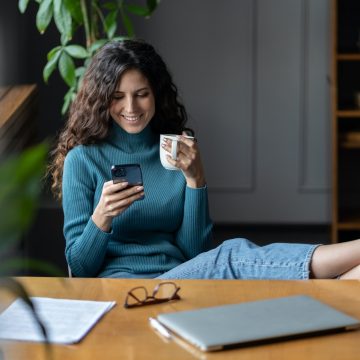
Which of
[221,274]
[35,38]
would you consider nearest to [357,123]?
[35,38]

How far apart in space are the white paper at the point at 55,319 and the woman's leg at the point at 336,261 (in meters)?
0.50

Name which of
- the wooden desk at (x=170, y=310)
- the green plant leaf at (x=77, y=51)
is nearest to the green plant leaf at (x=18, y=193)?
the wooden desk at (x=170, y=310)

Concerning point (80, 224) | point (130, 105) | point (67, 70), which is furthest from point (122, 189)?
point (67, 70)

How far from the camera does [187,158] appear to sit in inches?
85.4

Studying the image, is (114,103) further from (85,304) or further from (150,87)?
(85,304)

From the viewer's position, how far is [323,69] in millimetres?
4320

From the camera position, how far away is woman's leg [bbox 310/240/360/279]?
1.88 m

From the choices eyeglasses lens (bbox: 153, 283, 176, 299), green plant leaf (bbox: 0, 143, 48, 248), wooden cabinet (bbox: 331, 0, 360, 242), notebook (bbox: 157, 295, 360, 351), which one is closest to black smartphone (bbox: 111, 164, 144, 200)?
eyeglasses lens (bbox: 153, 283, 176, 299)

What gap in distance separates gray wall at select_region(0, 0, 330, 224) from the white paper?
109 inches

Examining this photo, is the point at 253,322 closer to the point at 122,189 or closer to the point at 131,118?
the point at 122,189

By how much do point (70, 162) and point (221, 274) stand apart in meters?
0.49

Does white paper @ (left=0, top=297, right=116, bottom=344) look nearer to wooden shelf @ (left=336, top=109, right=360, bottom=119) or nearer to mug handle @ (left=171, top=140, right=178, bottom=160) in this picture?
mug handle @ (left=171, top=140, right=178, bottom=160)

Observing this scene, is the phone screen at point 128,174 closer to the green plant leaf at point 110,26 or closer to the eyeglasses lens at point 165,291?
the eyeglasses lens at point 165,291

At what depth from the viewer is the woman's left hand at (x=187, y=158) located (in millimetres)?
2156
